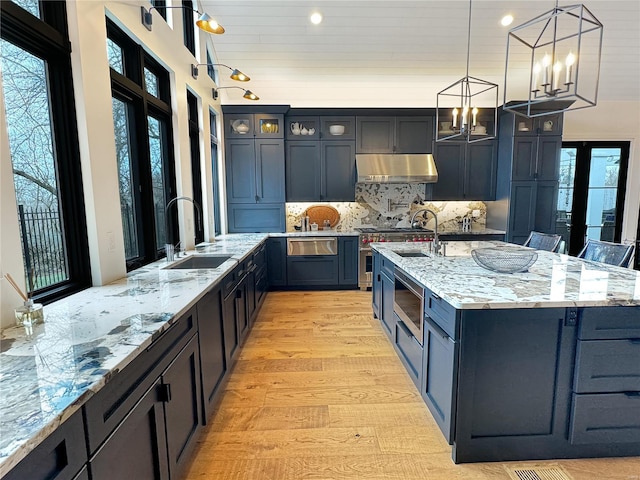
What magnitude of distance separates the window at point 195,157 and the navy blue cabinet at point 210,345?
6.29 ft

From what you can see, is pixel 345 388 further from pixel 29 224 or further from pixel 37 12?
pixel 37 12

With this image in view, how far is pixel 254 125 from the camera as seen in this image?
488cm

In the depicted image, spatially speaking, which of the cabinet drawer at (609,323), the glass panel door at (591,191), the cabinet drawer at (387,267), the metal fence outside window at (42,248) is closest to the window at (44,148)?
the metal fence outside window at (42,248)

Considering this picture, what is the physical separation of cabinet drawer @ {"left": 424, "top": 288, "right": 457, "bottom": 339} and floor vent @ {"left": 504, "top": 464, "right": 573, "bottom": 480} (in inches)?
30.6

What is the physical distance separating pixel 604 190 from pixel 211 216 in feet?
20.6

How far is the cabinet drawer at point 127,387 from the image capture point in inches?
36.3

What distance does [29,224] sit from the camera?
1.62 metres

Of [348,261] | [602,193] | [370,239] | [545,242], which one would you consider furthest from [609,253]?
[602,193]

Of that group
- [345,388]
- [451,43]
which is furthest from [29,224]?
[451,43]

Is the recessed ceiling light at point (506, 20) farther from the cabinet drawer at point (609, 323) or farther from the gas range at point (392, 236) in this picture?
the cabinet drawer at point (609, 323)

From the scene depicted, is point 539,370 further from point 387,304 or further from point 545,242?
point 545,242

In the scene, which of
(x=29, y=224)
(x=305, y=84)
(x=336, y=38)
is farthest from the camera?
(x=305, y=84)

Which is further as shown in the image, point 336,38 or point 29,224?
point 336,38

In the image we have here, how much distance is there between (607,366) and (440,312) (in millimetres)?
831
